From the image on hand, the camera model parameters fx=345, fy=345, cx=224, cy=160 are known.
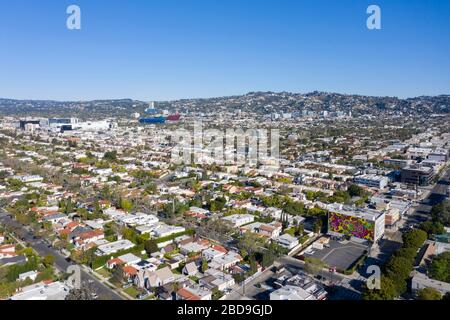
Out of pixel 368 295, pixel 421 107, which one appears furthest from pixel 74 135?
pixel 421 107

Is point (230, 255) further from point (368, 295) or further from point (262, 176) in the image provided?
point (262, 176)

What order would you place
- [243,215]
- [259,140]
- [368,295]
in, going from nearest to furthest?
[368,295]
[243,215]
[259,140]

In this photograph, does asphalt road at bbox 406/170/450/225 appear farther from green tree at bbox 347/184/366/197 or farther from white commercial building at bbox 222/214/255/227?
white commercial building at bbox 222/214/255/227

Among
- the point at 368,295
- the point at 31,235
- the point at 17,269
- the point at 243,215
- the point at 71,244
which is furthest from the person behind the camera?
the point at 243,215

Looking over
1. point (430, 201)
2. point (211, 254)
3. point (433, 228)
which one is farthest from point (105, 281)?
point (430, 201)

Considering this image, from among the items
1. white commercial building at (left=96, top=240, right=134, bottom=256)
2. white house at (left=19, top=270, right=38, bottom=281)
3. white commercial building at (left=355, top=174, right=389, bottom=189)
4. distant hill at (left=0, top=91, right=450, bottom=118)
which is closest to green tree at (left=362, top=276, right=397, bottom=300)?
white commercial building at (left=96, top=240, right=134, bottom=256)
